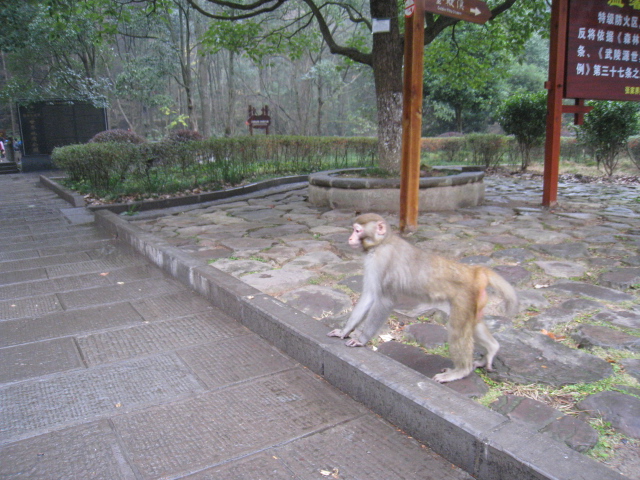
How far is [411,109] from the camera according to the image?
5.95 meters

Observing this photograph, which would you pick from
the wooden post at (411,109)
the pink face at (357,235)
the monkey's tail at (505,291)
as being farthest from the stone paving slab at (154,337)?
the wooden post at (411,109)

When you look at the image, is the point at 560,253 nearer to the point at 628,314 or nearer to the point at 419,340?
the point at 628,314

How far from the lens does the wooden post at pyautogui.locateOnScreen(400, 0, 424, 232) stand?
5738 millimetres

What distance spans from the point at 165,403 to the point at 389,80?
22.2ft

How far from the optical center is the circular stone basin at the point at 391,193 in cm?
743

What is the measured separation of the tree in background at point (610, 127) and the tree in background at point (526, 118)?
1075 mm

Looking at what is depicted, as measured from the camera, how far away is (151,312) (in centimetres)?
392

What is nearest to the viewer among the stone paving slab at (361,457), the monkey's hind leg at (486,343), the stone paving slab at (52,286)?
the stone paving slab at (361,457)

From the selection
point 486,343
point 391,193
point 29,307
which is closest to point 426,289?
point 486,343

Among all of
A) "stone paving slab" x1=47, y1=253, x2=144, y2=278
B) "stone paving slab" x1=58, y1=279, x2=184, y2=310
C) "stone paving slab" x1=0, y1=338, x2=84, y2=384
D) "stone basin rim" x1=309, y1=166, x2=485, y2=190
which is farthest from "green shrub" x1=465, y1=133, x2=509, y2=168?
"stone paving slab" x1=0, y1=338, x2=84, y2=384

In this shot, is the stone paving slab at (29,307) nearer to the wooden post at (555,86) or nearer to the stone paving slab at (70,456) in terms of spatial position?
the stone paving slab at (70,456)

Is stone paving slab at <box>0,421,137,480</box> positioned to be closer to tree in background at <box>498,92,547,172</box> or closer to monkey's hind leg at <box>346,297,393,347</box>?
monkey's hind leg at <box>346,297,393,347</box>

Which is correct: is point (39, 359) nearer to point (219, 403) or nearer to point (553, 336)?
point (219, 403)

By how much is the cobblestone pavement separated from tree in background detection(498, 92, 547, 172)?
4.52 metres
